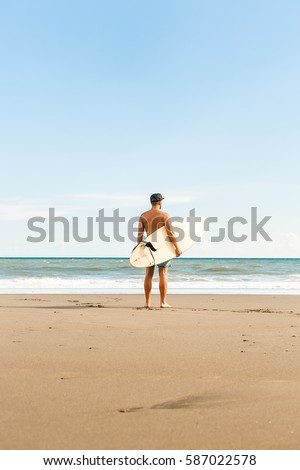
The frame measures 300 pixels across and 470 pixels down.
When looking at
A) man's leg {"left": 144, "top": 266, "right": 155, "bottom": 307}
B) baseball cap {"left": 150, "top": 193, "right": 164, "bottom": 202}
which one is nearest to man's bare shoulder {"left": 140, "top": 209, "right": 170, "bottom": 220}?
baseball cap {"left": 150, "top": 193, "right": 164, "bottom": 202}

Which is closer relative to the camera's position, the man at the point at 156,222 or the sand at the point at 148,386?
the sand at the point at 148,386

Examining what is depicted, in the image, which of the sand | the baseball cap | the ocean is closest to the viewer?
the sand

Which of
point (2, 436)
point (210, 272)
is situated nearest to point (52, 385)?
point (2, 436)

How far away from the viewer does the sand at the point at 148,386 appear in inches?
86.5

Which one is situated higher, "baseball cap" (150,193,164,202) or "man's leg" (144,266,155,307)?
"baseball cap" (150,193,164,202)

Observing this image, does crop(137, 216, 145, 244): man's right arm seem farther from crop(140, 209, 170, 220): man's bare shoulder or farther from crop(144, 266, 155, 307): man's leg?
crop(144, 266, 155, 307): man's leg

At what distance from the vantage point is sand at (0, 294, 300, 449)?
2.20 meters

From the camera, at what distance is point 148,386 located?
9.76 ft

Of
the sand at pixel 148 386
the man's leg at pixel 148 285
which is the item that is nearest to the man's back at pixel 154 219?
the man's leg at pixel 148 285

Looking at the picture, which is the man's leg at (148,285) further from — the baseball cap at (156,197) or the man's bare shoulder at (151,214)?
the baseball cap at (156,197)

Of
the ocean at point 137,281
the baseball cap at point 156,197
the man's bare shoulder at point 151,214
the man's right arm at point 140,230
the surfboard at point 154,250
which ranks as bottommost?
the ocean at point 137,281

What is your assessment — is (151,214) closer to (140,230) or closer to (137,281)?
(140,230)

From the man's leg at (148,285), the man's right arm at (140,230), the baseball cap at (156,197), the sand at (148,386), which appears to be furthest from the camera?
the man's right arm at (140,230)
